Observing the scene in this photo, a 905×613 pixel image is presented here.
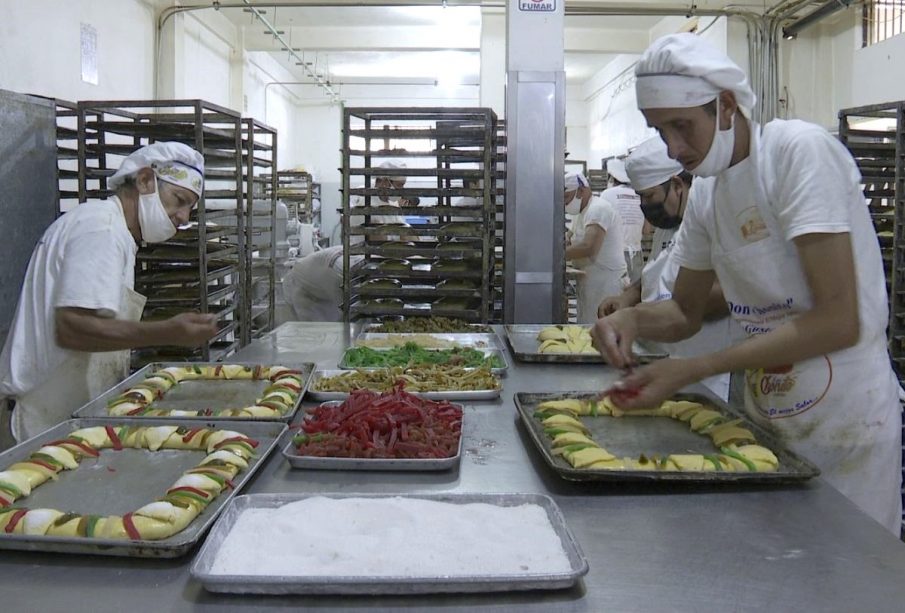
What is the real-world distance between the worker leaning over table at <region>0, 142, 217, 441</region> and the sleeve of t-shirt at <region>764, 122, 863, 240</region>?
1539 mm

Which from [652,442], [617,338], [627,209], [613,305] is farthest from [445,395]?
[627,209]

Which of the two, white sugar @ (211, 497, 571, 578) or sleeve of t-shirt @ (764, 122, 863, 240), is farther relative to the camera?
sleeve of t-shirt @ (764, 122, 863, 240)

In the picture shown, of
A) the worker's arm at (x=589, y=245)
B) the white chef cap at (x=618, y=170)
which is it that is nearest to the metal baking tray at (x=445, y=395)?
the worker's arm at (x=589, y=245)

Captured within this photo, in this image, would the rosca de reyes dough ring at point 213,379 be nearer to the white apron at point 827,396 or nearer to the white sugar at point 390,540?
the white sugar at point 390,540

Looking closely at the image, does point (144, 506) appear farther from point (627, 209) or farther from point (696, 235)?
point (627, 209)

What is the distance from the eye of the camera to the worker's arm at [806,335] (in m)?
1.54

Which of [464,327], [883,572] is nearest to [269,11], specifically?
[464,327]

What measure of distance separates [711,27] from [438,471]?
340 inches

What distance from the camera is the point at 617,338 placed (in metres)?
2.01

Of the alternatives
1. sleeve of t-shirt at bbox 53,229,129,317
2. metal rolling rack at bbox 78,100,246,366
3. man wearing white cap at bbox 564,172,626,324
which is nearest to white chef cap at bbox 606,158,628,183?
man wearing white cap at bbox 564,172,626,324

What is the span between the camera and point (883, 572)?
3.62 ft

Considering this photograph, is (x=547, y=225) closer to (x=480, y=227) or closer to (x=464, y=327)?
(x=480, y=227)

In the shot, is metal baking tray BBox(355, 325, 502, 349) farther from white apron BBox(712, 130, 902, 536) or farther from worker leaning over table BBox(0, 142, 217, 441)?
white apron BBox(712, 130, 902, 536)

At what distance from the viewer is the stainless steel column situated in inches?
155
